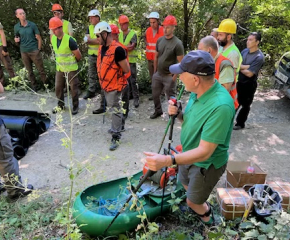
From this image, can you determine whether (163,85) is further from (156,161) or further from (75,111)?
(156,161)

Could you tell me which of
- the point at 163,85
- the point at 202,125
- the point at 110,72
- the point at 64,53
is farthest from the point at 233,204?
the point at 64,53

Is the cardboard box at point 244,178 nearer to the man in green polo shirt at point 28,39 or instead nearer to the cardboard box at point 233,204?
the cardboard box at point 233,204

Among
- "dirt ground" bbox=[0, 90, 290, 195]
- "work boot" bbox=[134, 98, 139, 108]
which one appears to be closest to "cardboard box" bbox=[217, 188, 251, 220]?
"dirt ground" bbox=[0, 90, 290, 195]

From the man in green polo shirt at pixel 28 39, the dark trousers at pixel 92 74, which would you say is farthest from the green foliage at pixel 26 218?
the man in green polo shirt at pixel 28 39

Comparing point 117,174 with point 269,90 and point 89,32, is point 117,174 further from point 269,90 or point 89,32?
point 269,90

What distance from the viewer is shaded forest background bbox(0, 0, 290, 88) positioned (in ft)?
26.3

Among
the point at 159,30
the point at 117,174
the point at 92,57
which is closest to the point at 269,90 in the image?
the point at 159,30

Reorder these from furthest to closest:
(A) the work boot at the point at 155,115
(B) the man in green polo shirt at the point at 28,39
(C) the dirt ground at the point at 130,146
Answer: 1. (B) the man in green polo shirt at the point at 28,39
2. (A) the work boot at the point at 155,115
3. (C) the dirt ground at the point at 130,146

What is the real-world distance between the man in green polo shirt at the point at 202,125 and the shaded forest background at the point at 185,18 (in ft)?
17.9

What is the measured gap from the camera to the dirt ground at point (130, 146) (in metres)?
4.12

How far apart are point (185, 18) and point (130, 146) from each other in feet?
16.9

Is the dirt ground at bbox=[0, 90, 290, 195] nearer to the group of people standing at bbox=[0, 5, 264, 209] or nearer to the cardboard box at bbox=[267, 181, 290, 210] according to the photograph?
the group of people standing at bbox=[0, 5, 264, 209]

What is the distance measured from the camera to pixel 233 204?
3.00m

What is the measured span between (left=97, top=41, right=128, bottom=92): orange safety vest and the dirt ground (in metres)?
0.53
